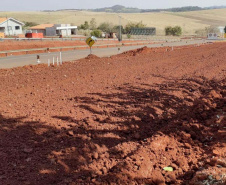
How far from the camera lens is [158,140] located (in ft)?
20.7

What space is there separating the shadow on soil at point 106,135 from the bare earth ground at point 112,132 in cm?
2

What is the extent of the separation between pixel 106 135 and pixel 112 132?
0.28 m

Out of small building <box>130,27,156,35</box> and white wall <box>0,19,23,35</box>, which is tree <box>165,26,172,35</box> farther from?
white wall <box>0,19,23,35</box>

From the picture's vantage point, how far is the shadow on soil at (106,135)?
16.7ft

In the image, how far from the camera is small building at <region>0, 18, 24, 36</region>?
7950 cm

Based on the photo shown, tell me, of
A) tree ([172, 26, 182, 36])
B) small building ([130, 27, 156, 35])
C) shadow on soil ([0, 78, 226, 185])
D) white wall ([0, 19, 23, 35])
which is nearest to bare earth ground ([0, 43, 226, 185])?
shadow on soil ([0, 78, 226, 185])

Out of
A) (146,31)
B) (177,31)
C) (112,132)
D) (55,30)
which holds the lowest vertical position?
(112,132)

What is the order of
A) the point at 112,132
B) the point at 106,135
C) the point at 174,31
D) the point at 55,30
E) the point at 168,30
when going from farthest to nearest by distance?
the point at 168,30 < the point at 174,31 < the point at 55,30 < the point at 112,132 < the point at 106,135

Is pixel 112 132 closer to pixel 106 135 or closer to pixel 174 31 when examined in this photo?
pixel 106 135

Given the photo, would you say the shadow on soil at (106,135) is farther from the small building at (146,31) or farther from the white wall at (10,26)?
the small building at (146,31)

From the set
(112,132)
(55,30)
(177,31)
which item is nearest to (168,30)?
(177,31)

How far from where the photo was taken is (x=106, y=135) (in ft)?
22.9

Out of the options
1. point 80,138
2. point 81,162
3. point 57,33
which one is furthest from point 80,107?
point 57,33

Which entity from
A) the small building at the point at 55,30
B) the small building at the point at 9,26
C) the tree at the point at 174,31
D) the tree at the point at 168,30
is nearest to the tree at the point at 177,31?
the tree at the point at 174,31
